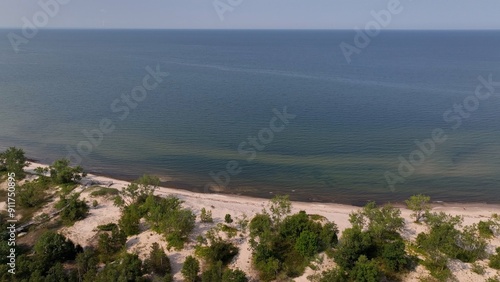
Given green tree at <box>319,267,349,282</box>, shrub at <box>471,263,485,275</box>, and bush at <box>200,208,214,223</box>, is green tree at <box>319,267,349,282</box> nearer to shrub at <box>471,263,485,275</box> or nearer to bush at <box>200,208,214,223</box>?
shrub at <box>471,263,485,275</box>

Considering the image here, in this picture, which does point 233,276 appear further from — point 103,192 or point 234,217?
point 103,192

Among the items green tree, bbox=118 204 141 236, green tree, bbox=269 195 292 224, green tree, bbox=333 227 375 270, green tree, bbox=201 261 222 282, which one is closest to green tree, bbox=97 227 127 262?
green tree, bbox=118 204 141 236

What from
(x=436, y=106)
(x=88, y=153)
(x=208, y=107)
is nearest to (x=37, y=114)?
(x=88, y=153)

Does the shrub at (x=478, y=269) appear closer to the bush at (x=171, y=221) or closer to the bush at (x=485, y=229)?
the bush at (x=485, y=229)

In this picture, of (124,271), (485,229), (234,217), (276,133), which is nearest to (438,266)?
(485,229)

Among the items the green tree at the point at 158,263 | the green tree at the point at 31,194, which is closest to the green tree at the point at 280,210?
the green tree at the point at 158,263

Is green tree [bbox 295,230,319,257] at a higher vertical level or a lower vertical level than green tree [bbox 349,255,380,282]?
higher
